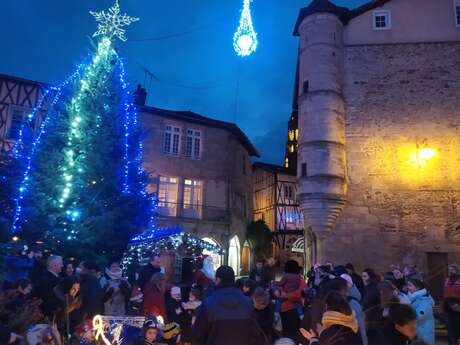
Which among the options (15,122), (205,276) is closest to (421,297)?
(205,276)

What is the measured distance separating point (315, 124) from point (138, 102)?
10917 mm

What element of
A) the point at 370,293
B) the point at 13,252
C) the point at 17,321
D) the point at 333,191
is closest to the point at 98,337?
the point at 17,321

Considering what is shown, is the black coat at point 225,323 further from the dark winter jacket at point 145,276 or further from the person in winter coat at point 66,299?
the dark winter jacket at point 145,276

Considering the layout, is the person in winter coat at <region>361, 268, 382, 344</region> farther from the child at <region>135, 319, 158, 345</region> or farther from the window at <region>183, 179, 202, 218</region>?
the window at <region>183, 179, 202, 218</region>

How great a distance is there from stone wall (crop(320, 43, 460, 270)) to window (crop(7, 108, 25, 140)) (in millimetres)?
14729

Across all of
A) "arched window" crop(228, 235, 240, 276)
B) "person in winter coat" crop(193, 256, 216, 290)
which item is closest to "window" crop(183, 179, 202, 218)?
"arched window" crop(228, 235, 240, 276)

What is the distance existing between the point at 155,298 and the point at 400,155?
42.7 feet

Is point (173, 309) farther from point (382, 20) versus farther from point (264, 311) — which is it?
point (382, 20)

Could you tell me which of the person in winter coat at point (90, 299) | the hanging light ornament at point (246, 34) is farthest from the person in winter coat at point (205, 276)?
the hanging light ornament at point (246, 34)

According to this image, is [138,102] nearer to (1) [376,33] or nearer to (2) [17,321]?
(1) [376,33]

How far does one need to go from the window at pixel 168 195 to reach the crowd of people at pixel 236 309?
1407cm

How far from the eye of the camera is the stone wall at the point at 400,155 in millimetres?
15172

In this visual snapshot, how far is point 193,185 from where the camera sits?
22391 millimetres

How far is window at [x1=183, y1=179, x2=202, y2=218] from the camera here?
72.1 ft
